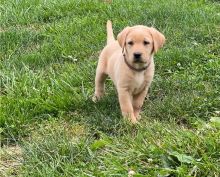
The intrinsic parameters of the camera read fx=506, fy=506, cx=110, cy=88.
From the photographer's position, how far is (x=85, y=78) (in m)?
5.76

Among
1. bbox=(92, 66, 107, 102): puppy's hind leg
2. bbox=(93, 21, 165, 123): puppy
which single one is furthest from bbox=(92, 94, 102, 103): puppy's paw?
bbox=(93, 21, 165, 123): puppy

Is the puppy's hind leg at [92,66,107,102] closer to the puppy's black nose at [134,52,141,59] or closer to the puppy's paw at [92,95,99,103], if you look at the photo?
the puppy's paw at [92,95,99,103]

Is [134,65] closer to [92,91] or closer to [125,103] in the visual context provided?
[125,103]

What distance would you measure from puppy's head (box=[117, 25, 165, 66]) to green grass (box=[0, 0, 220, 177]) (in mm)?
564

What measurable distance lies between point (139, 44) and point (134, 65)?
203 millimetres

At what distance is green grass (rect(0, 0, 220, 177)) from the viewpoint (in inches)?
141

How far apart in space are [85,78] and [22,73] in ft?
2.54

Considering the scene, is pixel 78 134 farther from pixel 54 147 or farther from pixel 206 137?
pixel 206 137

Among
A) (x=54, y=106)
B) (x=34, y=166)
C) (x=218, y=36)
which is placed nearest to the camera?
(x=34, y=166)

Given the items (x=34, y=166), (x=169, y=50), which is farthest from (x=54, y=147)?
(x=169, y=50)

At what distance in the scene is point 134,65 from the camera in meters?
4.57

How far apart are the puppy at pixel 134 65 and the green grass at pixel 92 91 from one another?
0.55ft

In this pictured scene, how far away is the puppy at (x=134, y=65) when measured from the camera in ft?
14.7

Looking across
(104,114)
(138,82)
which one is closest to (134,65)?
(138,82)
